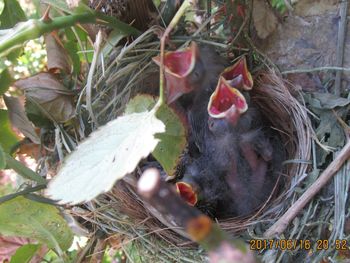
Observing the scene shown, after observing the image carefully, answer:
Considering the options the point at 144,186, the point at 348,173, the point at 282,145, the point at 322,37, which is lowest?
the point at 282,145

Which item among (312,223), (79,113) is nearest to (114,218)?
(79,113)

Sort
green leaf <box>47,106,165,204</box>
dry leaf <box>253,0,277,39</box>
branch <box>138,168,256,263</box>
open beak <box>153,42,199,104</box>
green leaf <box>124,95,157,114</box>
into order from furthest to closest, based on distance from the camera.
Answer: dry leaf <box>253,0,277,39</box> → green leaf <box>124,95,157,114</box> → open beak <box>153,42,199,104</box> → green leaf <box>47,106,165,204</box> → branch <box>138,168,256,263</box>

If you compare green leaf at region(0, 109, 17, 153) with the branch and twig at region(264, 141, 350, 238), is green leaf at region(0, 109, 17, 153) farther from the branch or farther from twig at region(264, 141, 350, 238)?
the branch

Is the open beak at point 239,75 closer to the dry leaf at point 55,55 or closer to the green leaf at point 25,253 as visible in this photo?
the dry leaf at point 55,55

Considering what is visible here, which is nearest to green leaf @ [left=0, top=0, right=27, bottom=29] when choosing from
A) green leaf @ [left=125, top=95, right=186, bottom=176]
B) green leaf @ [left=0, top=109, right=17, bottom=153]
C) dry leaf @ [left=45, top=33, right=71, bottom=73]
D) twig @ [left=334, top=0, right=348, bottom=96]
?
dry leaf @ [left=45, top=33, right=71, bottom=73]

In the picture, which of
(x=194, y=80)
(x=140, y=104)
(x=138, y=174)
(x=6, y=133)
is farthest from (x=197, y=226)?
(x=6, y=133)

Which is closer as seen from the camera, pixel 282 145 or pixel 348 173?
pixel 348 173

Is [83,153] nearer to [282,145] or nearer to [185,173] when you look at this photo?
[185,173]
